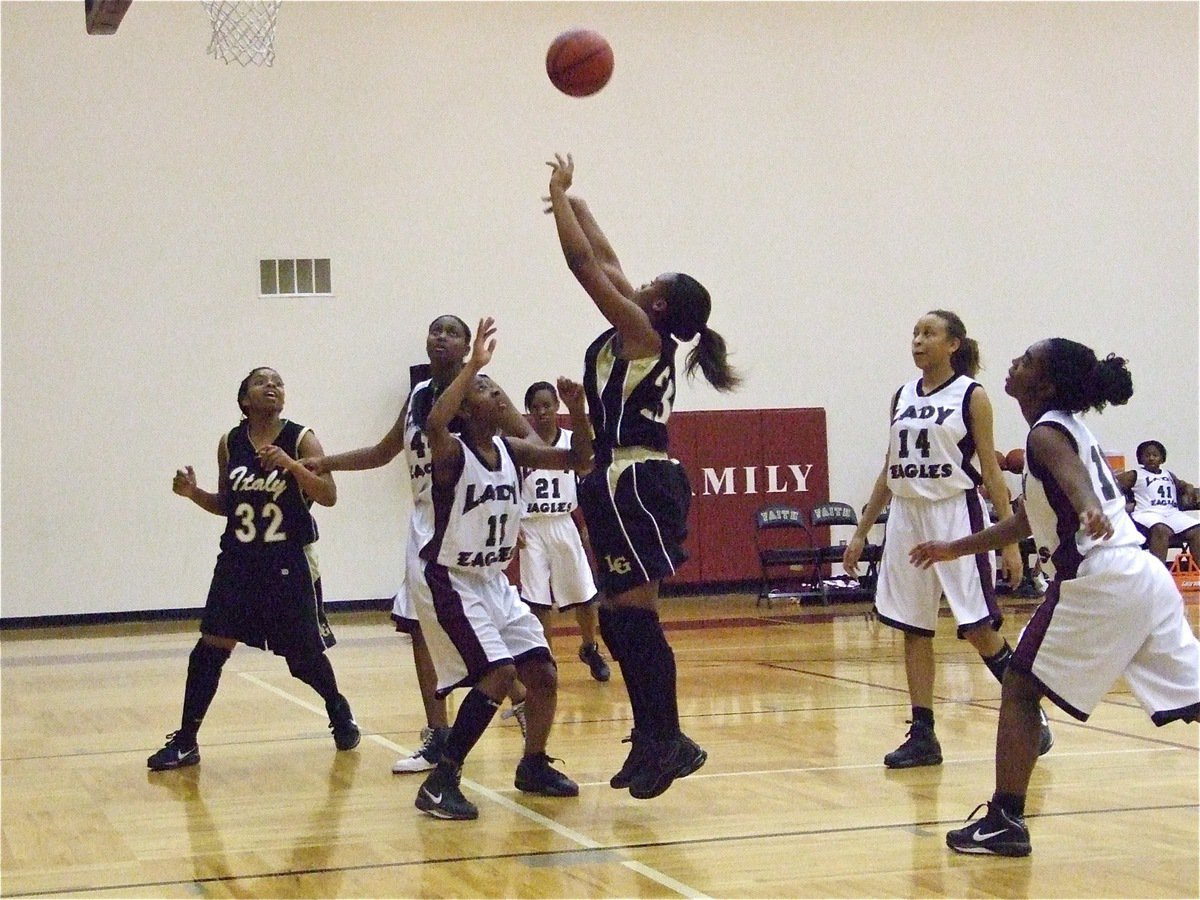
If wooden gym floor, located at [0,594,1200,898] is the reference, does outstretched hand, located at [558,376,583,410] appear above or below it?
above

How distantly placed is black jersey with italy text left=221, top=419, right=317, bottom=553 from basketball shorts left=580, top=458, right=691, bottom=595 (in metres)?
1.95

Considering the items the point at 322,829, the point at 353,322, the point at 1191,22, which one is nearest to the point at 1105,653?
the point at 322,829

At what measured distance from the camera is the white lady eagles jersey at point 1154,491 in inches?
543

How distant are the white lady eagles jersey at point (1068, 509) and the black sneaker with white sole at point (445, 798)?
199cm

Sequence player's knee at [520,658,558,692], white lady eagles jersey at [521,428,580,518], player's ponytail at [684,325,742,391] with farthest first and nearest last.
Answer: white lady eagles jersey at [521,428,580,518], player's knee at [520,658,558,692], player's ponytail at [684,325,742,391]

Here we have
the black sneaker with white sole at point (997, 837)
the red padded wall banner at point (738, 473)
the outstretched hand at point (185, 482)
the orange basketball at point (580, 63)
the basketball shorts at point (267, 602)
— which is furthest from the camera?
the red padded wall banner at point (738, 473)

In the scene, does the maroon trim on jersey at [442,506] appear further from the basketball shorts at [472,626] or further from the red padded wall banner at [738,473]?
the red padded wall banner at [738,473]

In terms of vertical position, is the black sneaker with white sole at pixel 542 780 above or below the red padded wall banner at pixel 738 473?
below

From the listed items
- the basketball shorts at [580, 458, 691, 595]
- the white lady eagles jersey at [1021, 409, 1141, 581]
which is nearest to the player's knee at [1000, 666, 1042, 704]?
the white lady eagles jersey at [1021, 409, 1141, 581]

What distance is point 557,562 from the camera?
886 cm

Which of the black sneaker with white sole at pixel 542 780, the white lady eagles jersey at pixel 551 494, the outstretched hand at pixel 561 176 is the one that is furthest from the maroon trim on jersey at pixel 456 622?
the white lady eagles jersey at pixel 551 494

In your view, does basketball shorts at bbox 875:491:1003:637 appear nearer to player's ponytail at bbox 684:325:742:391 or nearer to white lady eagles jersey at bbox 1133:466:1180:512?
player's ponytail at bbox 684:325:742:391

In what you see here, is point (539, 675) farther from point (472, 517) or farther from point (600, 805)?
point (472, 517)

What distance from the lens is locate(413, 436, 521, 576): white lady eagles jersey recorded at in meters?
5.01
